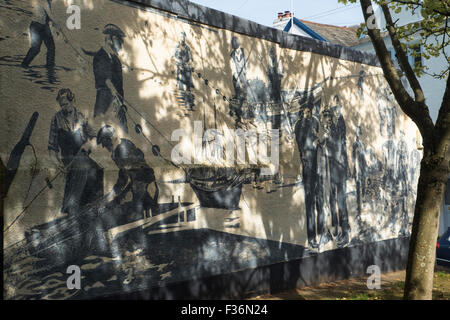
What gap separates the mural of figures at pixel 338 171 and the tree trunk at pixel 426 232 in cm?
440

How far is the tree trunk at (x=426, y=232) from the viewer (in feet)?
23.1

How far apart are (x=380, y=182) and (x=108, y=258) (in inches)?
331

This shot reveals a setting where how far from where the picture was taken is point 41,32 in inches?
263

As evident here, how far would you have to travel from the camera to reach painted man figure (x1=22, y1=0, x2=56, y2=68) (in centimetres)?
657

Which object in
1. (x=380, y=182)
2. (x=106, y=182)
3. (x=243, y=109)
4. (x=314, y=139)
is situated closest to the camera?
(x=106, y=182)

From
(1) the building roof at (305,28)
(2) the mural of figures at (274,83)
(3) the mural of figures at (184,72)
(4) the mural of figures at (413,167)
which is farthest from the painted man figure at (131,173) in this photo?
(1) the building roof at (305,28)

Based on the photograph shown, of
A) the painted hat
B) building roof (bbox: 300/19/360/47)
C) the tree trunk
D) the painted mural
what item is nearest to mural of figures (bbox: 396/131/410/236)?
the painted mural

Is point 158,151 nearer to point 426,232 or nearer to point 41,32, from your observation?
point 41,32

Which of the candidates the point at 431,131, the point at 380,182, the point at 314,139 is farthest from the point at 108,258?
the point at 380,182

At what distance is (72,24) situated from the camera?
23.1ft

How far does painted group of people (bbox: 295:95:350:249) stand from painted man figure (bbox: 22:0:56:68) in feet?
18.8

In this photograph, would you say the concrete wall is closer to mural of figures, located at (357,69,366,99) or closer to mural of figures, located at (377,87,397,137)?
mural of figures, located at (377,87,397,137)

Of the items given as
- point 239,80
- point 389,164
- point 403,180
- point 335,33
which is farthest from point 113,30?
point 335,33
